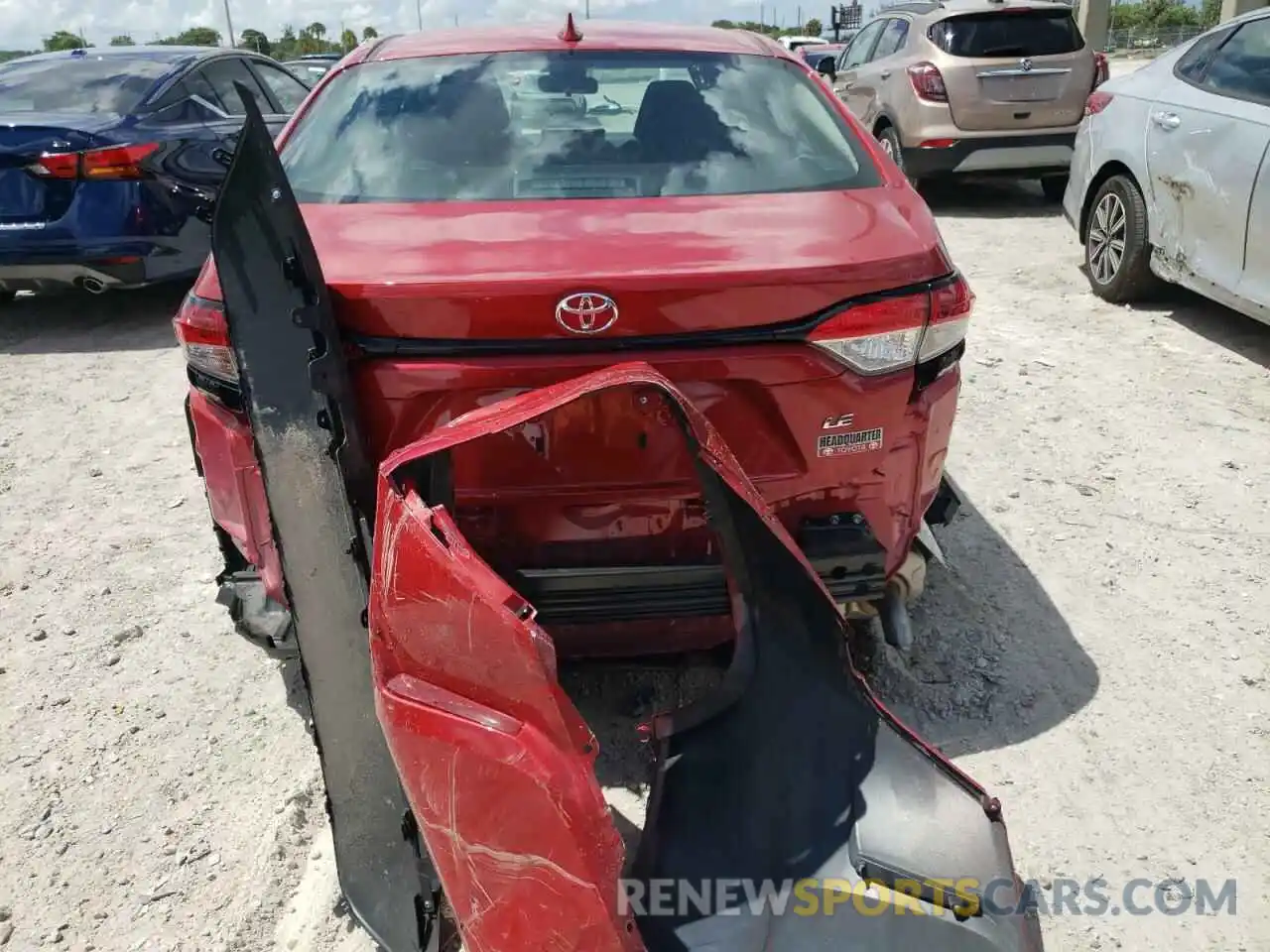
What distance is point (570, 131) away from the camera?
2.96m

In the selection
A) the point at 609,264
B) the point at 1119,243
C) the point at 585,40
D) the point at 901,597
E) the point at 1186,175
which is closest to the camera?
the point at 609,264

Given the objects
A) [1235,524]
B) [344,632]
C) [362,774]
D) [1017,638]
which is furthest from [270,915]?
[1235,524]

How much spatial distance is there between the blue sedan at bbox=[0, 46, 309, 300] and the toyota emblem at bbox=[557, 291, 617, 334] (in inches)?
164

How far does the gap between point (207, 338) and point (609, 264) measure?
2.97 ft

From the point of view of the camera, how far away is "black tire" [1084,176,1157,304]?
19.2 ft

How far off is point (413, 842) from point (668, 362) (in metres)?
1.10

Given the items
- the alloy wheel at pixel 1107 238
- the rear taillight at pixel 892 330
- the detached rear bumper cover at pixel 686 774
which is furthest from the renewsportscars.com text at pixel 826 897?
the alloy wheel at pixel 1107 238

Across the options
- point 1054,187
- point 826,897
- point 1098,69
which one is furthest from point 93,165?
point 1054,187

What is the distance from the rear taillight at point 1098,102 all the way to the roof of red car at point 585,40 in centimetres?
358

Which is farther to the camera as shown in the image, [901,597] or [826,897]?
[901,597]

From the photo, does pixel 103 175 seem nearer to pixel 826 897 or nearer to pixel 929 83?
pixel 826 897

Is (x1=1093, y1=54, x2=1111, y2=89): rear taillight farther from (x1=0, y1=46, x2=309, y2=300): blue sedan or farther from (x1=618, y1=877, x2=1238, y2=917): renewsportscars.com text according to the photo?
(x1=618, y1=877, x2=1238, y2=917): renewsportscars.com text

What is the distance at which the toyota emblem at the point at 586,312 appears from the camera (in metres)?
2.08

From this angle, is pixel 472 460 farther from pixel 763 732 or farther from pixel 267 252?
pixel 763 732
